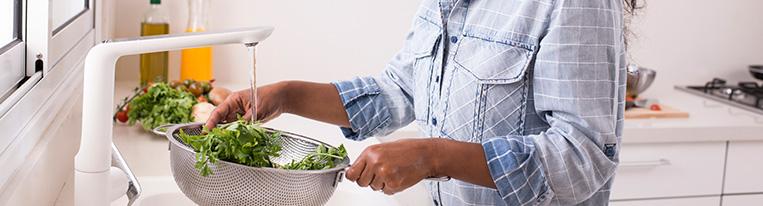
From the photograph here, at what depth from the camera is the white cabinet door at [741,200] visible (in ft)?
8.36

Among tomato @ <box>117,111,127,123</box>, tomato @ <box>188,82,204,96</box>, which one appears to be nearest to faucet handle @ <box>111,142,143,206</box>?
tomato @ <box>117,111,127,123</box>

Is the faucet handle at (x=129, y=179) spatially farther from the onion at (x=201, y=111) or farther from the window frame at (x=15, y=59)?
the onion at (x=201, y=111)

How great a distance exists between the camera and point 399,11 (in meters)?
2.82

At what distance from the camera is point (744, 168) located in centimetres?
255

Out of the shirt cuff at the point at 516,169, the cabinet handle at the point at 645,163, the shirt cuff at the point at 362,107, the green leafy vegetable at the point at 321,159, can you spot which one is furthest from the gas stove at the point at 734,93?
the green leafy vegetable at the point at 321,159

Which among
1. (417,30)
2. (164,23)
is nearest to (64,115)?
(417,30)

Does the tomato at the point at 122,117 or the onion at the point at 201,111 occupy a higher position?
the onion at the point at 201,111

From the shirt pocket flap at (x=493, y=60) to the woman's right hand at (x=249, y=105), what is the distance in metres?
0.29

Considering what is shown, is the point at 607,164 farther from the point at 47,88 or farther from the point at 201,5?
the point at 201,5

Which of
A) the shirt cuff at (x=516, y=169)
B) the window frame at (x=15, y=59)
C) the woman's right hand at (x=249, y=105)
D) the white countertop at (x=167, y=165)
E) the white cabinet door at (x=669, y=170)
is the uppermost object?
the window frame at (x=15, y=59)

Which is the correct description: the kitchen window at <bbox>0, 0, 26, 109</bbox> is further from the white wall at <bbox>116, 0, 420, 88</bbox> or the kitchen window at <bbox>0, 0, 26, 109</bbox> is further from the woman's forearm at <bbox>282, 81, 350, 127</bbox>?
the white wall at <bbox>116, 0, 420, 88</bbox>

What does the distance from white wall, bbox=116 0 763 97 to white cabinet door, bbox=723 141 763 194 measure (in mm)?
426

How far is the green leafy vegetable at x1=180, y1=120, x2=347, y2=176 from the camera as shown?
1138 millimetres

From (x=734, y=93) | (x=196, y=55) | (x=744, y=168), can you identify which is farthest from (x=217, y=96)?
(x=734, y=93)
